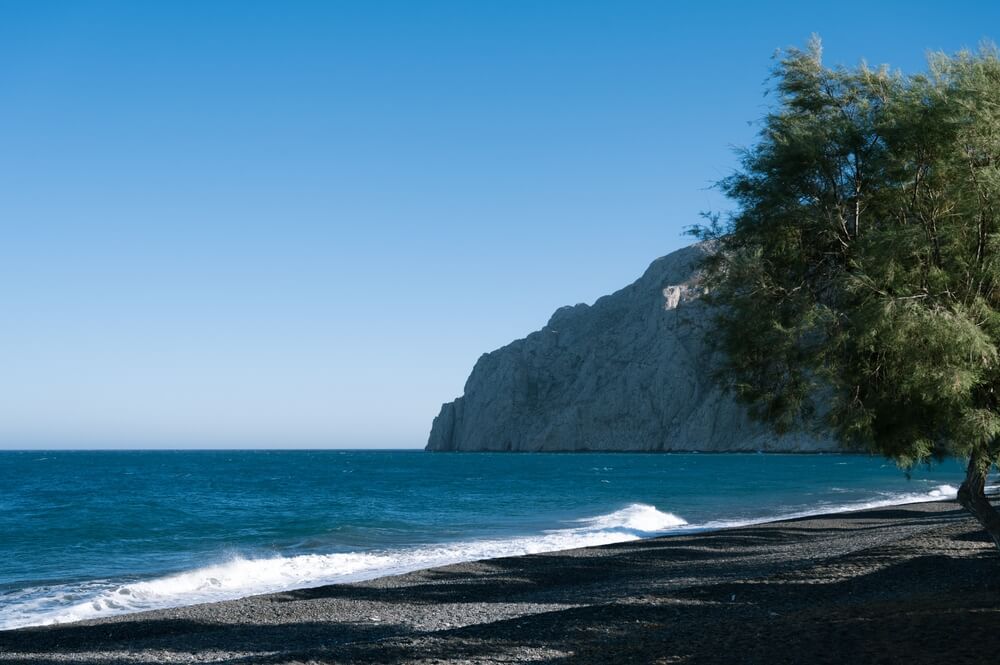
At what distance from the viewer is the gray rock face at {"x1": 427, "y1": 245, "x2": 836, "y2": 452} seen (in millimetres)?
148875

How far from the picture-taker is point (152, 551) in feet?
101

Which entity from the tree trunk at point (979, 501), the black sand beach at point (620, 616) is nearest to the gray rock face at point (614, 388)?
the black sand beach at point (620, 616)

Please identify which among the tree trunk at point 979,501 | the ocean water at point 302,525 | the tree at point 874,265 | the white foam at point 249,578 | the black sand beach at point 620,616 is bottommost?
the ocean water at point 302,525

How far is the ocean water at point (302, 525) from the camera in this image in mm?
22844

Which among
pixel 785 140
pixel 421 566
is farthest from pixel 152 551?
pixel 785 140

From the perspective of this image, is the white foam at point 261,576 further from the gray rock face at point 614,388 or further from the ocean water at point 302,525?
the gray rock face at point 614,388

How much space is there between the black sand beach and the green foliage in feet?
8.02

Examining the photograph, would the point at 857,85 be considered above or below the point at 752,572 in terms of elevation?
above

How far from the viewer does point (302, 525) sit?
38438mm

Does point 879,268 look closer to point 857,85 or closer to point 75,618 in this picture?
point 857,85

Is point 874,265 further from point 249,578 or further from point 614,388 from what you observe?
point 614,388

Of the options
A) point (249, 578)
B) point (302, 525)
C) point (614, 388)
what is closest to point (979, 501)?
point (249, 578)

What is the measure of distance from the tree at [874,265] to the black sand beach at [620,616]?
240 centimetres

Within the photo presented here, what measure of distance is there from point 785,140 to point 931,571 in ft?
31.4
